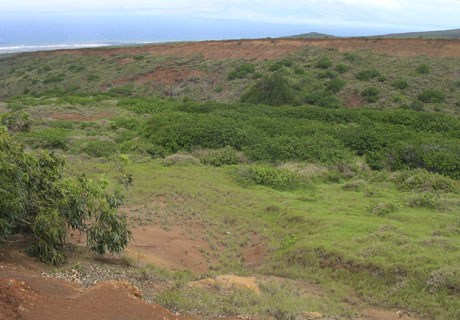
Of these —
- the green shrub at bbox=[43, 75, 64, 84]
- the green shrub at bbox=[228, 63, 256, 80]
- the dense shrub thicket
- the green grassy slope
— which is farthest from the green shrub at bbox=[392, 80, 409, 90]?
the green shrub at bbox=[43, 75, 64, 84]

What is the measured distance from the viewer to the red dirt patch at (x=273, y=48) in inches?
1152

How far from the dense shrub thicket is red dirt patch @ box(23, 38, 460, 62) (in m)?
14.3

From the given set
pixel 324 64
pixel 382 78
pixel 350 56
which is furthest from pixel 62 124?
pixel 350 56

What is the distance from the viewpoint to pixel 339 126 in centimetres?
1688

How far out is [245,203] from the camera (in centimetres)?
1030

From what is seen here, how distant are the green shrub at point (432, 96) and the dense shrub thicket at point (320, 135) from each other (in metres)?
5.86

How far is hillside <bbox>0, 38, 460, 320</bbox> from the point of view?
5.04 metres

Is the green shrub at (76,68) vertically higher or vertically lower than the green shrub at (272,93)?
higher

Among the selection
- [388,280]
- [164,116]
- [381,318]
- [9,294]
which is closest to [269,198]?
[388,280]

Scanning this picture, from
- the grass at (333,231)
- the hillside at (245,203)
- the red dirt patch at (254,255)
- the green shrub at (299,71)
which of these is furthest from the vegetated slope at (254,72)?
the red dirt patch at (254,255)

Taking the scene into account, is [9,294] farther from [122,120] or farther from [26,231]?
[122,120]

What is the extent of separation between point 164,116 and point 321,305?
13.8 meters

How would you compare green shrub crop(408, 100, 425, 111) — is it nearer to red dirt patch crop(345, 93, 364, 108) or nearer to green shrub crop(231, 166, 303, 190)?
red dirt patch crop(345, 93, 364, 108)

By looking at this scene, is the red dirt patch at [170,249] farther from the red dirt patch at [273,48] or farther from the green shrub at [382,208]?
the red dirt patch at [273,48]
